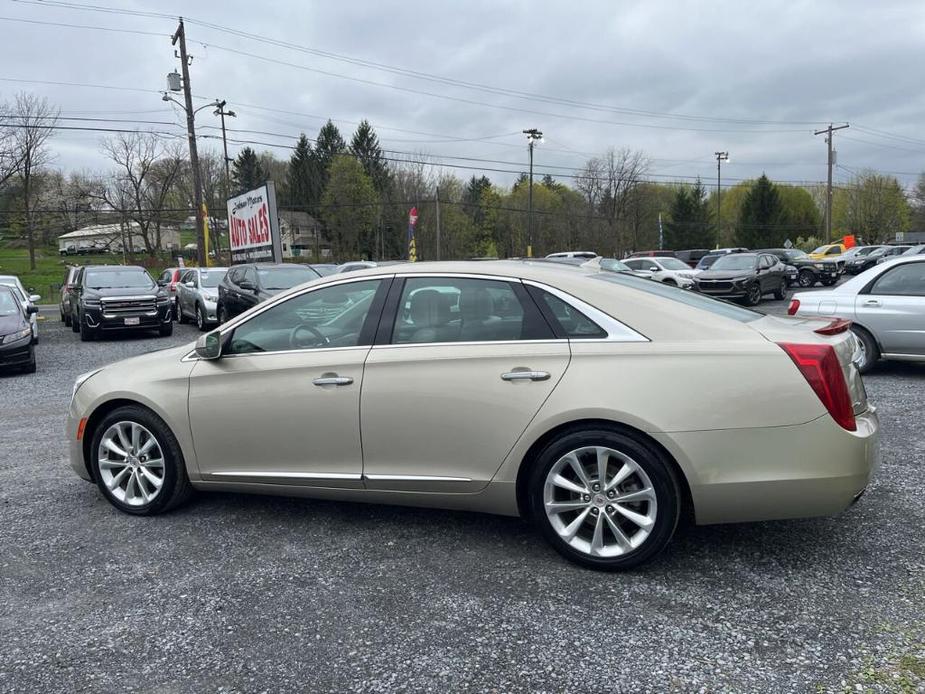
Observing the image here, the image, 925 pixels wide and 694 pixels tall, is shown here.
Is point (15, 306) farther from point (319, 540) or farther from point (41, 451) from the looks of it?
point (319, 540)

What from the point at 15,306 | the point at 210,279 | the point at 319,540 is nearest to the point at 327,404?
the point at 319,540

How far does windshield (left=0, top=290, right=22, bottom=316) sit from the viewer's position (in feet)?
38.0

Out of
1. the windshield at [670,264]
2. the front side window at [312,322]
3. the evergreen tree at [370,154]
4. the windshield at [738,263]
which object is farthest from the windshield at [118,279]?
the evergreen tree at [370,154]

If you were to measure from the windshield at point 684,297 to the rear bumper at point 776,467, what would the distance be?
71 centimetres

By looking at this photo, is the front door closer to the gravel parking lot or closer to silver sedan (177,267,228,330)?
the gravel parking lot

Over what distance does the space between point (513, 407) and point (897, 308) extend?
6.91 m

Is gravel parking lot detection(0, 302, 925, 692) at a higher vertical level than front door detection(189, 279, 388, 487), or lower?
lower

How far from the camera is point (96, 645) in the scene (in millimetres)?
2959

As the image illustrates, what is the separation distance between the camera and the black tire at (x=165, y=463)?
14.1 ft

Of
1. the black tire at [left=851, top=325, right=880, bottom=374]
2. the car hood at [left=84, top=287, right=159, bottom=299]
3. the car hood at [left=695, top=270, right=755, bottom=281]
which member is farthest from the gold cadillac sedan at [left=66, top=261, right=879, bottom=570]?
the car hood at [left=695, top=270, right=755, bottom=281]

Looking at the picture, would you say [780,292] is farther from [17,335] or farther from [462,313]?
[462,313]

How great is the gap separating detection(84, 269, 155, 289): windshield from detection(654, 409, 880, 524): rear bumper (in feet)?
52.4

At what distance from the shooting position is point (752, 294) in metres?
21.8

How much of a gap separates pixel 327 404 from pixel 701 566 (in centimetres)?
215
